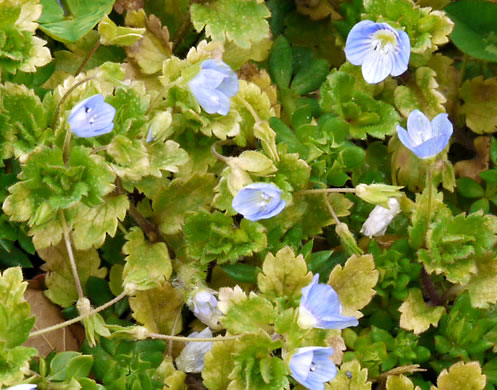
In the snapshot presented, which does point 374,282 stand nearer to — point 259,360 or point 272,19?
point 259,360

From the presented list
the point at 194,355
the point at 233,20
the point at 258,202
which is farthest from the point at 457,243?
the point at 233,20

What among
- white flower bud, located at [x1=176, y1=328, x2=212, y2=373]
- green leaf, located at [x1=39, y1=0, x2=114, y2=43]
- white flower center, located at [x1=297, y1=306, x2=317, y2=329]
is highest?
green leaf, located at [x1=39, y1=0, x2=114, y2=43]

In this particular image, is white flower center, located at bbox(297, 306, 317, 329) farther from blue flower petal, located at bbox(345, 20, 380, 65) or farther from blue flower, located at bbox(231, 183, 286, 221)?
blue flower petal, located at bbox(345, 20, 380, 65)

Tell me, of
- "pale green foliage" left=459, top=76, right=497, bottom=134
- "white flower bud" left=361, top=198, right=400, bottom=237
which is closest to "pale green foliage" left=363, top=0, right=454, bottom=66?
"pale green foliage" left=459, top=76, right=497, bottom=134

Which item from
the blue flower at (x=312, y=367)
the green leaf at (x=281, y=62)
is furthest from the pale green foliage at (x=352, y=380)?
the green leaf at (x=281, y=62)

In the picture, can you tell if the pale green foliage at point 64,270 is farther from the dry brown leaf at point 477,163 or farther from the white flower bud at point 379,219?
the dry brown leaf at point 477,163

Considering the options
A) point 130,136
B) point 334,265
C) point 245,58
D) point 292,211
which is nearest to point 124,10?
point 245,58
